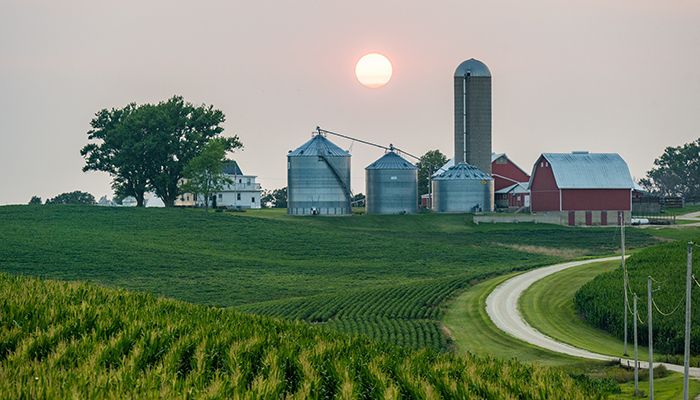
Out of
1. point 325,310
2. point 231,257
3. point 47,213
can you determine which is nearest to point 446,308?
point 325,310

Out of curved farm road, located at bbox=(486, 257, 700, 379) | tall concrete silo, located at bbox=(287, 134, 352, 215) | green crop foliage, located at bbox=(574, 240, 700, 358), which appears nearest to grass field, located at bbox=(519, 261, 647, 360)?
curved farm road, located at bbox=(486, 257, 700, 379)

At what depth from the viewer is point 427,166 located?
176625 millimetres

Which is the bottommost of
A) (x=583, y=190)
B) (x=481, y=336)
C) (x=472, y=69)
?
(x=481, y=336)

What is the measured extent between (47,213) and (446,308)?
62.9 meters

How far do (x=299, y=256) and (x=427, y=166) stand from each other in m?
88.3

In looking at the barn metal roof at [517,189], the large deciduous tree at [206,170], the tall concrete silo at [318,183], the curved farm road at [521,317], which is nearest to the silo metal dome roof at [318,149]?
the tall concrete silo at [318,183]

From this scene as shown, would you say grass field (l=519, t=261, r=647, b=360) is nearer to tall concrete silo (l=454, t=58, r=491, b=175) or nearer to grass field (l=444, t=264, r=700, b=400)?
grass field (l=444, t=264, r=700, b=400)

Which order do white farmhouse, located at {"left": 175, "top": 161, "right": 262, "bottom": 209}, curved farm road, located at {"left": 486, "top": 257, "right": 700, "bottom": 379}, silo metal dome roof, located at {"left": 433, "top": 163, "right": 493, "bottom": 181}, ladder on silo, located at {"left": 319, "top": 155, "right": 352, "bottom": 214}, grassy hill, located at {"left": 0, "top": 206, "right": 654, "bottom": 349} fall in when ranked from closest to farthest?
curved farm road, located at {"left": 486, "top": 257, "right": 700, "bottom": 379}
grassy hill, located at {"left": 0, "top": 206, "right": 654, "bottom": 349}
ladder on silo, located at {"left": 319, "top": 155, "right": 352, "bottom": 214}
silo metal dome roof, located at {"left": 433, "top": 163, "right": 493, "bottom": 181}
white farmhouse, located at {"left": 175, "top": 161, "right": 262, "bottom": 209}

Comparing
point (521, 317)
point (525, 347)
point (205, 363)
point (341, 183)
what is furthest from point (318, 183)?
point (205, 363)

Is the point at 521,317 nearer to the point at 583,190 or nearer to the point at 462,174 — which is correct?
the point at 583,190

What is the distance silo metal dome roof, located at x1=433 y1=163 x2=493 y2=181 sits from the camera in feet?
435

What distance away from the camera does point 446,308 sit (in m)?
61.2

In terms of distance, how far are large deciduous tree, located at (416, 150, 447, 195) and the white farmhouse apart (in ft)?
95.0

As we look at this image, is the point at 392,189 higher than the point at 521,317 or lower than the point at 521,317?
higher
